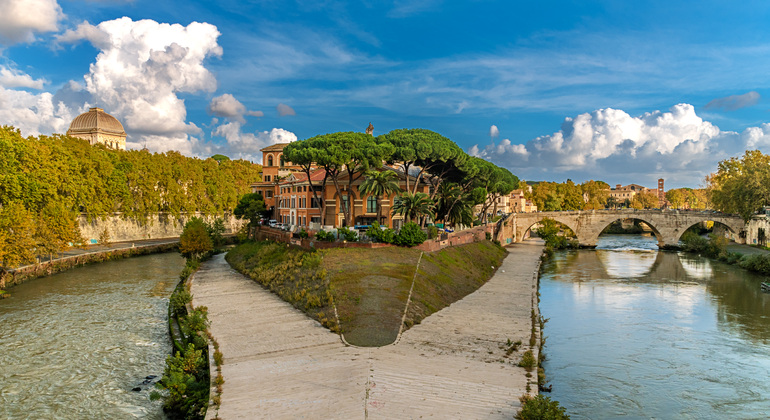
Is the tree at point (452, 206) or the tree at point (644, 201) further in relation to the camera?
the tree at point (644, 201)

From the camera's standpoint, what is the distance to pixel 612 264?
213 ft

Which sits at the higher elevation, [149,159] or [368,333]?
[149,159]

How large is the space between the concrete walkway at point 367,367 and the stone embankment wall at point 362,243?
799 centimetres

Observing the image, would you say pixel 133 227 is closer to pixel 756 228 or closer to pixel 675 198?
pixel 756 228

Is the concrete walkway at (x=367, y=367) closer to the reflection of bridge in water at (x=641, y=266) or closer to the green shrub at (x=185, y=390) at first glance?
the green shrub at (x=185, y=390)

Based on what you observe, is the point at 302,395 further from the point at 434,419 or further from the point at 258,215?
the point at 258,215

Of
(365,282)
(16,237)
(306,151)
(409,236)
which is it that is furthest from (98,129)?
(365,282)

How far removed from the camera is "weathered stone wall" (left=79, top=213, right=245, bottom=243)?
224ft

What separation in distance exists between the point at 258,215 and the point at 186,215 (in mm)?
18096

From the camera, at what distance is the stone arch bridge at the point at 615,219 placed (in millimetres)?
77750

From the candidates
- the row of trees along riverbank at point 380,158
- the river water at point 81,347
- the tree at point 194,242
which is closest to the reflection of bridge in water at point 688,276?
the row of trees along riverbank at point 380,158

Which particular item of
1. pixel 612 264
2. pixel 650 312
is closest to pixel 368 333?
pixel 650 312

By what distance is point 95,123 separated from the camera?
110 meters

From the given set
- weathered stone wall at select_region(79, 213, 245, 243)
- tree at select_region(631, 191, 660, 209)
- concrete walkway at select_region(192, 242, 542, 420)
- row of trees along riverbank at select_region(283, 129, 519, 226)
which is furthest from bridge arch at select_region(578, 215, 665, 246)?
tree at select_region(631, 191, 660, 209)
